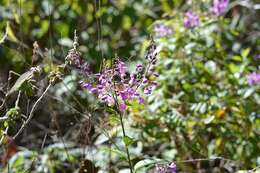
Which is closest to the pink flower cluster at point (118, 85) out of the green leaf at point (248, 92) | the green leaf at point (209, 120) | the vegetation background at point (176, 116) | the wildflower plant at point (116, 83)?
the wildflower plant at point (116, 83)

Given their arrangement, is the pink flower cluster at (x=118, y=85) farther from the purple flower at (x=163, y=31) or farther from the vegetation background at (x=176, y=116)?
the purple flower at (x=163, y=31)

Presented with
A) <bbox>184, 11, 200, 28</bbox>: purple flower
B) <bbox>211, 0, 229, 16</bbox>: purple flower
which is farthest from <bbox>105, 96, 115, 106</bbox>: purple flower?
<bbox>211, 0, 229, 16</bbox>: purple flower

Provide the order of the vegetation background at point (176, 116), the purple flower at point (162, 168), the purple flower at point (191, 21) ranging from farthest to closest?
1. the purple flower at point (191, 21)
2. the vegetation background at point (176, 116)
3. the purple flower at point (162, 168)

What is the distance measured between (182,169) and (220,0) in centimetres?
92

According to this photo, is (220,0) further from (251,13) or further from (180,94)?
(251,13)

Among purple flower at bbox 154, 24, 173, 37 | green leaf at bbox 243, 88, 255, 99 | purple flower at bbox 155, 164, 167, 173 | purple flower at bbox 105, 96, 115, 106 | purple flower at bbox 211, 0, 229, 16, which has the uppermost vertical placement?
purple flower at bbox 211, 0, 229, 16

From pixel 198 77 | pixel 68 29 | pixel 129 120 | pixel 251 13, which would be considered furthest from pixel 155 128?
pixel 251 13

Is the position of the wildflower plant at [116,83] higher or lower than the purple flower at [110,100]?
higher

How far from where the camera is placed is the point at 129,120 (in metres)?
2.52

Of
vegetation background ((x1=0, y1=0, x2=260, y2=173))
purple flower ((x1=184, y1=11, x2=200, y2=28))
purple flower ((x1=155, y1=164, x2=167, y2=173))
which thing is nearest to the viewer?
purple flower ((x1=155, y1=164, x2=167, y2=173))

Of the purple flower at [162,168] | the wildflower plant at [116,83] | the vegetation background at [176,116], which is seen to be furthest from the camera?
the vegetation background at [176,116]

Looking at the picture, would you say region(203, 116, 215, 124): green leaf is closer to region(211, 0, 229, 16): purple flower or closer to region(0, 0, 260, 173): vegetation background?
region(0, 0, 260, 173): vegetation background

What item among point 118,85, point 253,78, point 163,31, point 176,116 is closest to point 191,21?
point 163,31

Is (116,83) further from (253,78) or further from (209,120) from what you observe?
(253,78)
